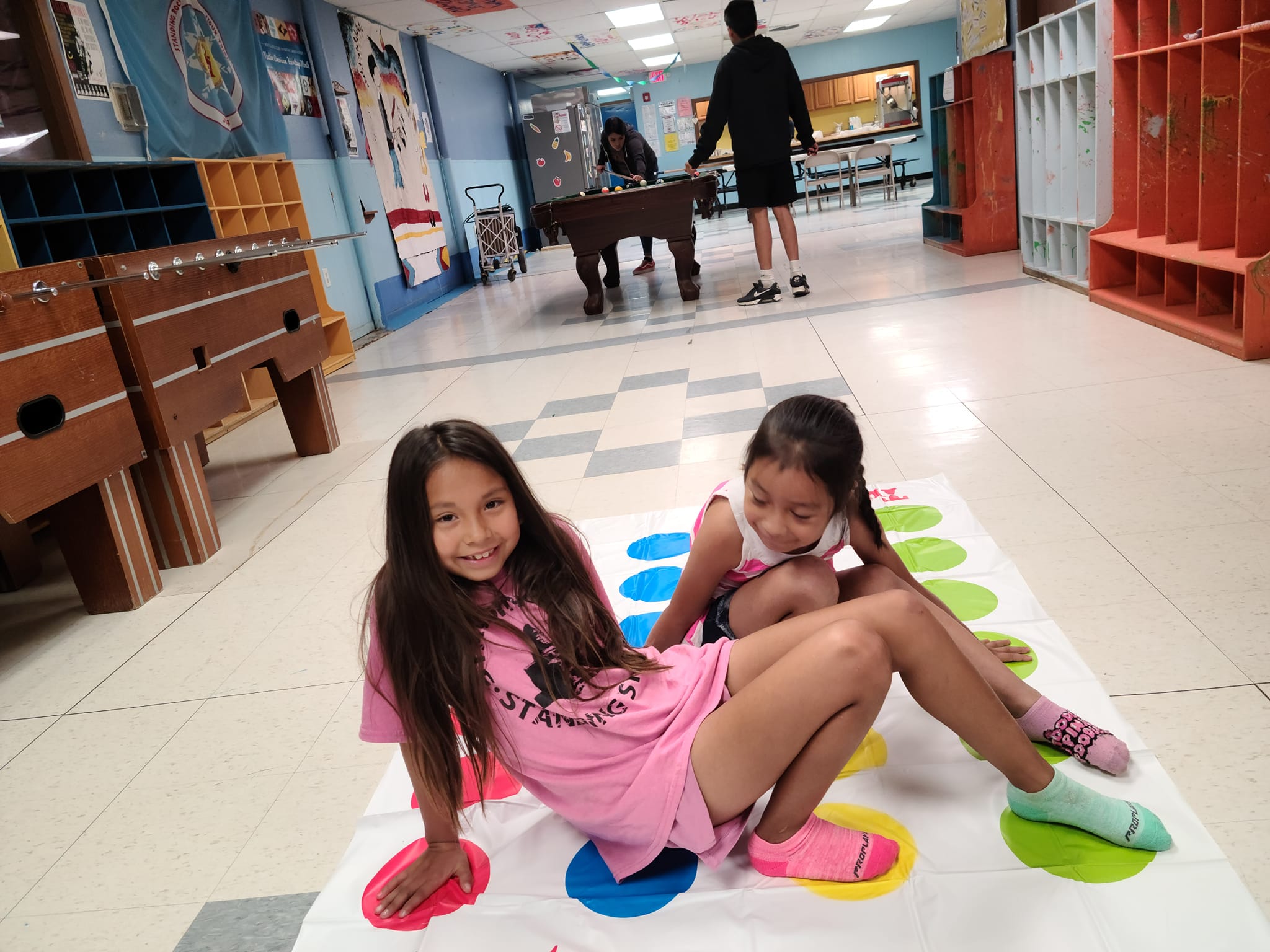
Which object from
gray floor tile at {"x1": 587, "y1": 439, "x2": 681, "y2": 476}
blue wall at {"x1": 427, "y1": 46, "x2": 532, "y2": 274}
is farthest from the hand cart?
gray floor tile at {"x1": 587, "y1": 439, "x2": 681, "y2": 476}

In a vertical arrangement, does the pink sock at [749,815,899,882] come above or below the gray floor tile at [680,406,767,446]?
below

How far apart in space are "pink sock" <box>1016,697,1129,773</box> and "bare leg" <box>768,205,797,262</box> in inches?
172

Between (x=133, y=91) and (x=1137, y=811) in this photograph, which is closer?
(x=1137, y=811)

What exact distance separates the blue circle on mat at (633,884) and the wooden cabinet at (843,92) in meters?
16.3

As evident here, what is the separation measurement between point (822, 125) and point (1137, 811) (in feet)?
53.6

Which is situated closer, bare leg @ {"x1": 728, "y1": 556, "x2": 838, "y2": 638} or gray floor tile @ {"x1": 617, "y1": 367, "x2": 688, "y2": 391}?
bare leg @ {"x1": 728, "y1": 556, "x2": 838, "y2": 638}

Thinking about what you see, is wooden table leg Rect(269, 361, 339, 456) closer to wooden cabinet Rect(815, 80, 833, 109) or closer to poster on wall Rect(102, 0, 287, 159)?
poster on wall Rect(102, 0, 287, 159)

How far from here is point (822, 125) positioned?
1588cm

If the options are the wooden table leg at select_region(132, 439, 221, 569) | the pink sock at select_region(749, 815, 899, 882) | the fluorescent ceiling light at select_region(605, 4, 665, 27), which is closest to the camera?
the pink sock at select_region(749, 815, 899, 882)

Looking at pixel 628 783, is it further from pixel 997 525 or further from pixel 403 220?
pixel 403 220

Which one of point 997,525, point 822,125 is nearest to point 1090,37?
point 997,525

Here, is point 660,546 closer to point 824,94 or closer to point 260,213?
point 260,213

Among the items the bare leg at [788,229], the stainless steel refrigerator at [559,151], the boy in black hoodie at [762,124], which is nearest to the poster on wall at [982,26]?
the boy in black hoodie at [762,124]

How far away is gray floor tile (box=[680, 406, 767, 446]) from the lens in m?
3.08
